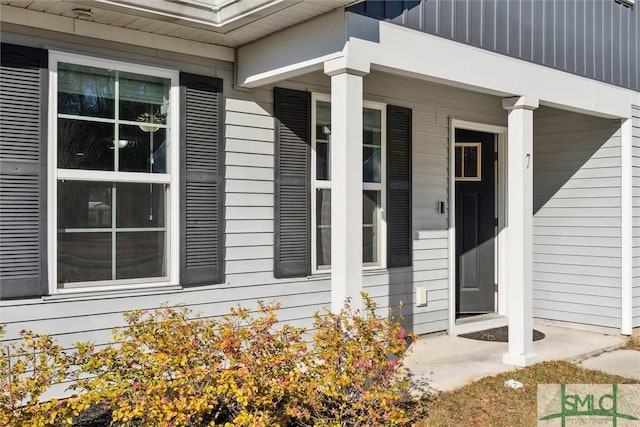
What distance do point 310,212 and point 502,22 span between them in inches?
87.8

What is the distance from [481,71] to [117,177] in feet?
9.33

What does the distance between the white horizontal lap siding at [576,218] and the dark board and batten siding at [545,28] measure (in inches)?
30.2

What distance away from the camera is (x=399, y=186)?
5.31 m

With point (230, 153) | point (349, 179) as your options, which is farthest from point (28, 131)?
point (349, 179)

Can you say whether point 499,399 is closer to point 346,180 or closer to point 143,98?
point 346,180

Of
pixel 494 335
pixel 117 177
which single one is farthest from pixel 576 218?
pixel 117 177

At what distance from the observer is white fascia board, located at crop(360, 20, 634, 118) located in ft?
12.4

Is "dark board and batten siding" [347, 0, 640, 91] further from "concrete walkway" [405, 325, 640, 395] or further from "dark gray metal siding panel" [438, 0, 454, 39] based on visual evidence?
"concrete walkway" [405, 325, 640, 395]

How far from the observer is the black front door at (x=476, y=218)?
20.9ft

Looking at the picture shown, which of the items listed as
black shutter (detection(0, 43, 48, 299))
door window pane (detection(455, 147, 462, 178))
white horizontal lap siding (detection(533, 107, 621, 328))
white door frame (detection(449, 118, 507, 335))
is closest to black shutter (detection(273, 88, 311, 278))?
black shutter (detection(0, 43, 48, 299))

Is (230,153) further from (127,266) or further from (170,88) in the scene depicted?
(127,266)

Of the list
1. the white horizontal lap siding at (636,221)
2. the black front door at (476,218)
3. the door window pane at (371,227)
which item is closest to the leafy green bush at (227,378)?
the door window pane at (371,227)

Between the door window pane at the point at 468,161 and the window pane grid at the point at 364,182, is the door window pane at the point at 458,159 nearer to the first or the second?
the door window pane at the point at 468,161

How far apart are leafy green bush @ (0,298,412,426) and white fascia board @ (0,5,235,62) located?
1887 millimetres
